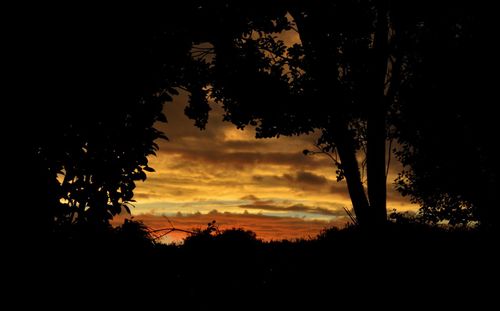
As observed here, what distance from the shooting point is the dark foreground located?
5.59m

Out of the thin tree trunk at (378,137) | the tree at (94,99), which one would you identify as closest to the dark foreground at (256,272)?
the tree at (94,99)

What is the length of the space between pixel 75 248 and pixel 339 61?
11.3 metres

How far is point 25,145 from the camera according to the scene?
590 centimetres

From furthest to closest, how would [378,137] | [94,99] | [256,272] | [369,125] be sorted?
[369,125], [378,137], [256,272], [94,99]

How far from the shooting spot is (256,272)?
778cm

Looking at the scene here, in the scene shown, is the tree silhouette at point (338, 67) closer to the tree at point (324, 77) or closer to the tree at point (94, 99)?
the tree at point (324, 77)

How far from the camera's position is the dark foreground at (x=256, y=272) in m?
5.59

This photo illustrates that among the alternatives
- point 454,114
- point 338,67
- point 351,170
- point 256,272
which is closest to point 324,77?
point 338,67

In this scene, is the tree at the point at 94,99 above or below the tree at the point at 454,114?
below

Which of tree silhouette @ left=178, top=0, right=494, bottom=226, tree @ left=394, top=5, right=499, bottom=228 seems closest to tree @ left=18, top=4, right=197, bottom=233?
tree silhouette @ left=178, top=0, right=494, bottom=226

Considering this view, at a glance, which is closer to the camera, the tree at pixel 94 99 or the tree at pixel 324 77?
the tree at pixel 94 99

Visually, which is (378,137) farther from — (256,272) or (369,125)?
(256,272)

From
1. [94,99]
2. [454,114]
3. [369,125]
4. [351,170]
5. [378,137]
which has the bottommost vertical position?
[94,99]

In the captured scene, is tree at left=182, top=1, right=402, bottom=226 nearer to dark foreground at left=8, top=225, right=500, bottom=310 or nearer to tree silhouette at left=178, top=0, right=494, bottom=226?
tree silhouette at left=178, top=0, right=494, bottom=226
